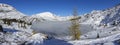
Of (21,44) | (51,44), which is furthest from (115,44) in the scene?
Answer: (21,44)

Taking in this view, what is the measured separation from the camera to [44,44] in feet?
205

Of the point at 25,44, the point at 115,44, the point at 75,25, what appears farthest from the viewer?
the point at 75,25

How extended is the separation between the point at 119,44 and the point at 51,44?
1743 cm

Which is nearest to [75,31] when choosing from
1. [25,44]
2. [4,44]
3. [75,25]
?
[75,25]

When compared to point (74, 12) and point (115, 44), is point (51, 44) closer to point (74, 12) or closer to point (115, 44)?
point (115, 44)

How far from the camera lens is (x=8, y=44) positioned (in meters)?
62.0

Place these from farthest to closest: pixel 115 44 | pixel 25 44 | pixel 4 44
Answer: pixel 25 44 → pixel 4 44 → pixel 115 44

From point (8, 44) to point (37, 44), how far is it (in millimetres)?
7854

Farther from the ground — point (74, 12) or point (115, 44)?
point (74, 12)

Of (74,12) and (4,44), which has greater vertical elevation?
(74,12)

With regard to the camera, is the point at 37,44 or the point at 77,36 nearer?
the point at 37,44

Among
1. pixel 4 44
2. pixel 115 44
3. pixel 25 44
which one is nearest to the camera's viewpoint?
pixel 115 44

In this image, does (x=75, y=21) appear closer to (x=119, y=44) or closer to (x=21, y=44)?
(x=21, y=44)

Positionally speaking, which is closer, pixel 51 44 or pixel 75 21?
pixel 51 44
